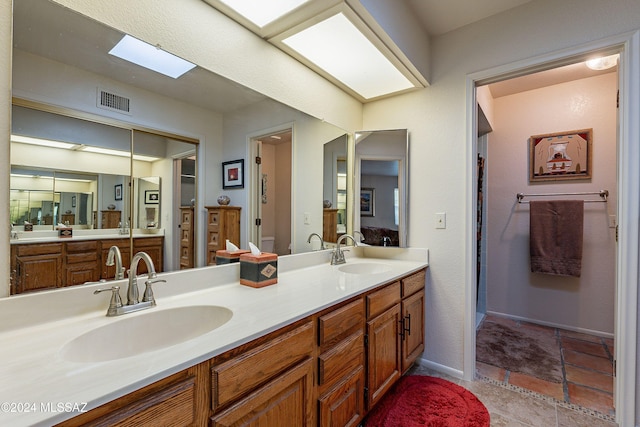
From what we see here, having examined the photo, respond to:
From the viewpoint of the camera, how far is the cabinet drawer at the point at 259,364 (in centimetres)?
76

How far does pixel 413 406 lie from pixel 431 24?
8.22ft

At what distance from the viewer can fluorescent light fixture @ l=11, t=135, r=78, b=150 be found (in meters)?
0.88

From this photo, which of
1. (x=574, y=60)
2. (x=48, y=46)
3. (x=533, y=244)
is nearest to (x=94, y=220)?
(x=48, y=46)

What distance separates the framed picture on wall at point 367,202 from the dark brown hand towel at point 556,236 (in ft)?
6.17

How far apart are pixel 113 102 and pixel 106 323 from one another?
0.80 meters

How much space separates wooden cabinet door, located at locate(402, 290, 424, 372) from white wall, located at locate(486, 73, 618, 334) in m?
1.77

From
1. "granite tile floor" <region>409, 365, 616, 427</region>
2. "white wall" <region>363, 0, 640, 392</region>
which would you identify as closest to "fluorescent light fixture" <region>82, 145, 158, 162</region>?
"white wall" <region>363, 0, 640, 392</region>

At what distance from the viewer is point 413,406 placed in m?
1.65

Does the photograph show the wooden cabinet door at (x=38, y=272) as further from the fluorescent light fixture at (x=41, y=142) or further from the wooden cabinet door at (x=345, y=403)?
the wooden cabinet door at (x=345, y=403)

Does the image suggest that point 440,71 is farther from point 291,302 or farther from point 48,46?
point 48,46

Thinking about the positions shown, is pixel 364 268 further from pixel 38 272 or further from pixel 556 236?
pixel 556 236

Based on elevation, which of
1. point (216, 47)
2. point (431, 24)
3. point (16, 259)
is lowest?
point (16, 259)

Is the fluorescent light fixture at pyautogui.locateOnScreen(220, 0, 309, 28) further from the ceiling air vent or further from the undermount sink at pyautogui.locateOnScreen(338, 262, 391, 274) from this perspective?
the undermount sink at pyautogui.locateOnScreen(338, 262, 391, 274)

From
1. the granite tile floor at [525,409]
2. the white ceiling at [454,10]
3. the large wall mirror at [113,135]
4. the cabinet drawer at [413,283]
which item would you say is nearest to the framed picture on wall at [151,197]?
the large wall mirror at [113,135]
